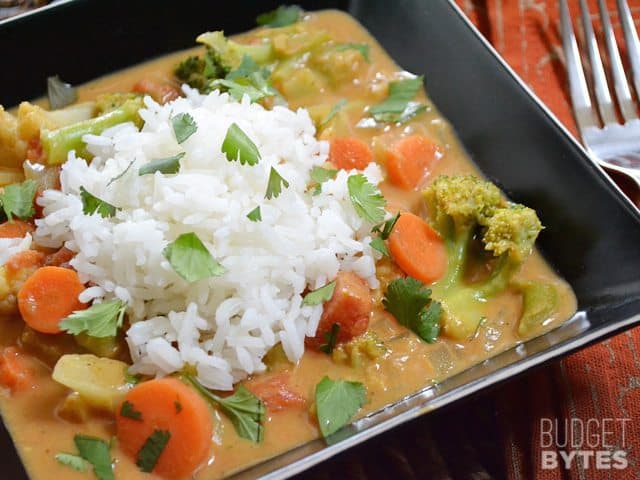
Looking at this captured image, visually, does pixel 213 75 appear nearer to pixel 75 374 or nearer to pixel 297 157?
pixel 297 157

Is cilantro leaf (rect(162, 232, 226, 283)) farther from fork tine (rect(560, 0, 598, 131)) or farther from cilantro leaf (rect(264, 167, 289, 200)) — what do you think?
fork tine (rect(560, 0, 598, 131))

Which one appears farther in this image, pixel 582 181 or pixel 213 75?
pixel 213 75

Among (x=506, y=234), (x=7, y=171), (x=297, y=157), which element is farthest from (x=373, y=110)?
(x=7, y=171)

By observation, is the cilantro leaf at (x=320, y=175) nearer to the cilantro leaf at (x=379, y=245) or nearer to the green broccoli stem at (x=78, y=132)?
the cilantro leaf at (x=379, y=245)

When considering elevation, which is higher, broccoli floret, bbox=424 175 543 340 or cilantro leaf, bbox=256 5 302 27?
cilantro leaf, bbox=256 5 302 27

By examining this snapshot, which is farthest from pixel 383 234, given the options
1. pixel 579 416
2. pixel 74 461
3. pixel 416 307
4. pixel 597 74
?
pixel 597 74

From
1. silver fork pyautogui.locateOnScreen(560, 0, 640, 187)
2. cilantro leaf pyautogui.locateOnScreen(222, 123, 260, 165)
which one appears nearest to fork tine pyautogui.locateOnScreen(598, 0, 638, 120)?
silver fork pyautogui.locateOnScreen(560, 0, 640, 187)
